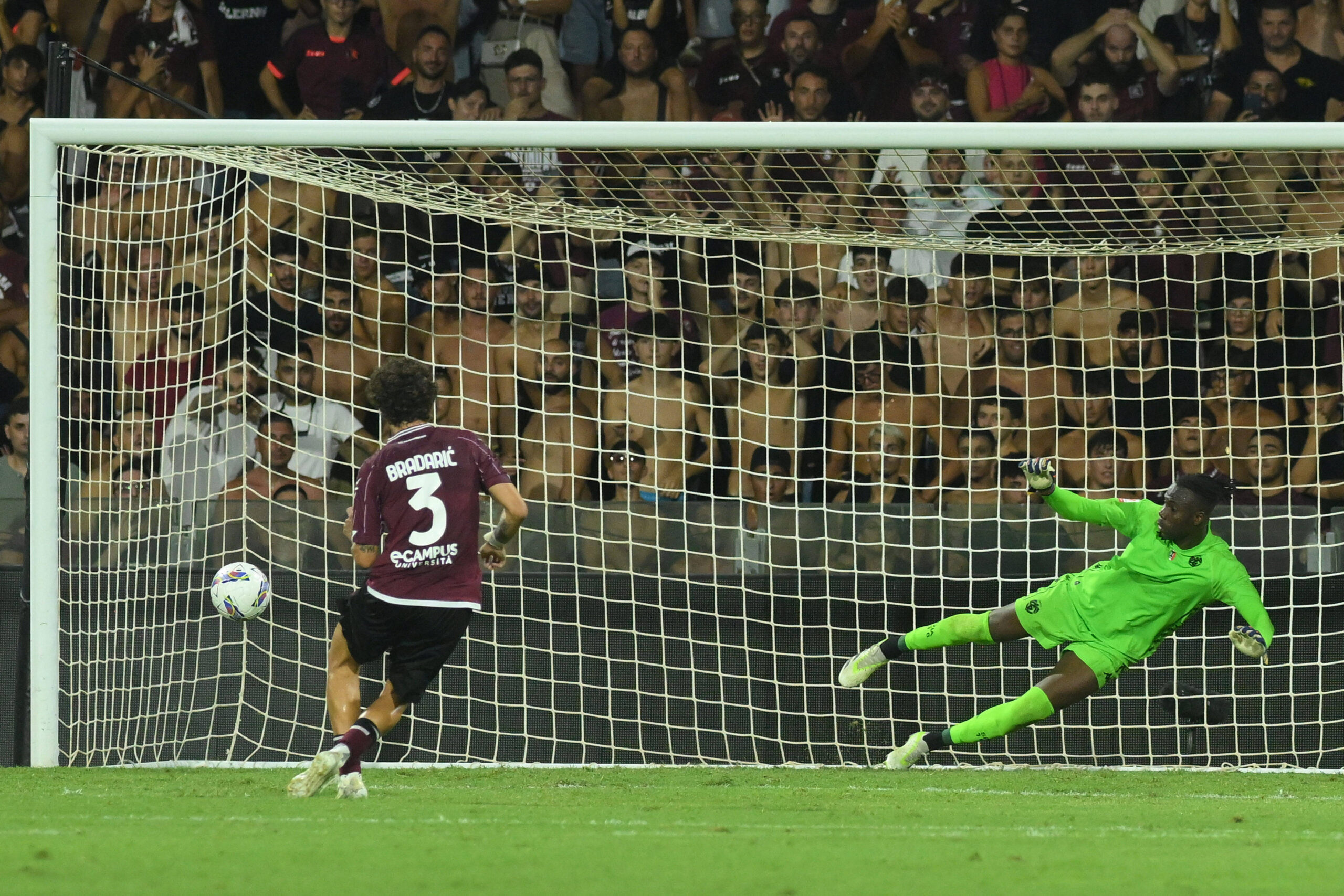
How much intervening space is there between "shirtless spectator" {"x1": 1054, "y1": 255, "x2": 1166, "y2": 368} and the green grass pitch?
3001mm

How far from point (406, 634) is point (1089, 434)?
473 cm

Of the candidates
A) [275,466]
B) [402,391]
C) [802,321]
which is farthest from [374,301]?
[402,391]

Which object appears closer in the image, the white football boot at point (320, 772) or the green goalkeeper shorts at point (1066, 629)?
the white football boot at point (320, 772)

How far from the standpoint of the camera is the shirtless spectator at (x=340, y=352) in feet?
30.4

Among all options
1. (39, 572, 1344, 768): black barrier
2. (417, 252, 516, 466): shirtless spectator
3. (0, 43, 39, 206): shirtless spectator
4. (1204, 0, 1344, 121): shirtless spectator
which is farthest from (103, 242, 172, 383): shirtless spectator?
(1204, 0, 1344, 121): shirtless spectator

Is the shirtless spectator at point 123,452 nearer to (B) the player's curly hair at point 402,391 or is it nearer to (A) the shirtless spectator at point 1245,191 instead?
(B) the player's curly hair at point 402,391

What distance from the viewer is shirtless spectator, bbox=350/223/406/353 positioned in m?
9.27

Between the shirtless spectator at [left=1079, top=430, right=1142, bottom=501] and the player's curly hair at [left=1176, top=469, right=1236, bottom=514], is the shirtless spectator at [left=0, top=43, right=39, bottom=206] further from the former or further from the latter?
the player's curly hair at [left=1176, top=469, right=1236, bottom=514]

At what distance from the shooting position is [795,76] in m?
10.3

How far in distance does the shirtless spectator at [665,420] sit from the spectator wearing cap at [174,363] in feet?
6.98

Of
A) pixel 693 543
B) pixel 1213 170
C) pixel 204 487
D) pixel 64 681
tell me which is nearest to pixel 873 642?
pixel 693 543

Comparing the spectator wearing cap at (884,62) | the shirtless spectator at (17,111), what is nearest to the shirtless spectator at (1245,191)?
the spectator wearing cap at (884,62)

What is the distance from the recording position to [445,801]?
19.5ft

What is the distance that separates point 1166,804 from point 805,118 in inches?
205
